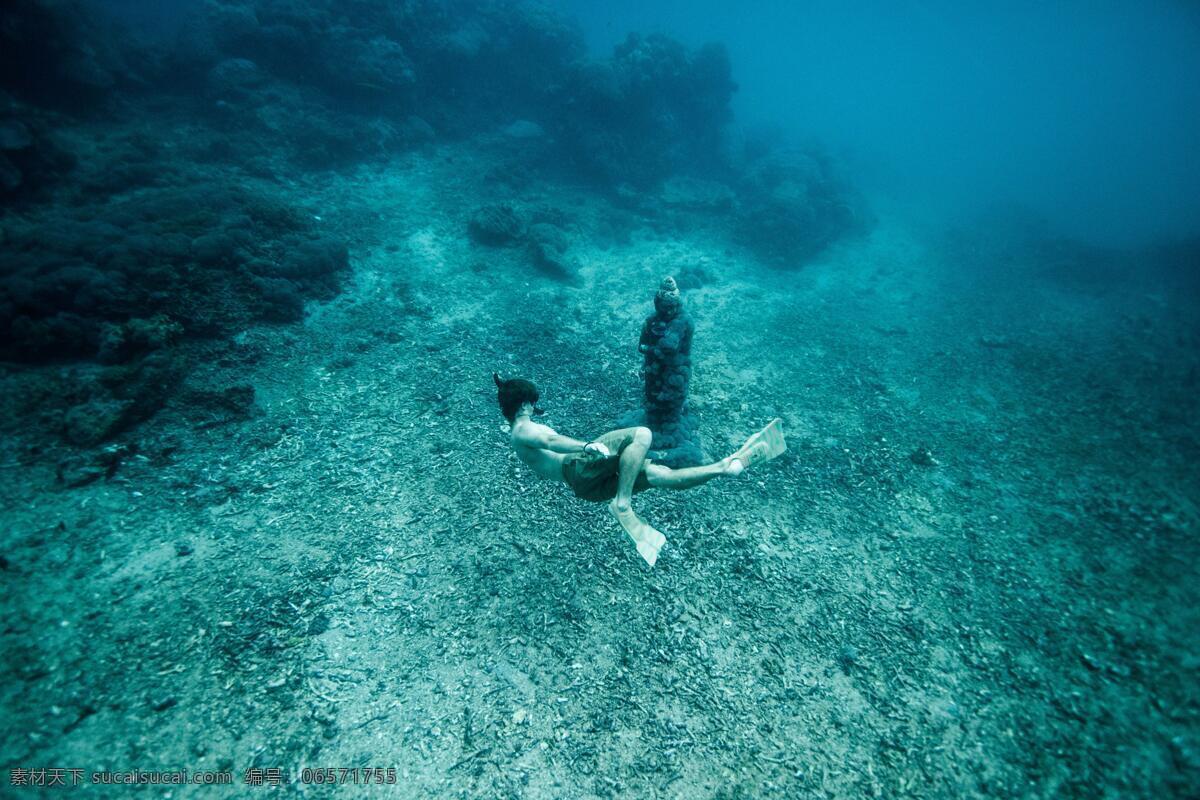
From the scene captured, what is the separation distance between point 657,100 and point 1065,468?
80.6 feet

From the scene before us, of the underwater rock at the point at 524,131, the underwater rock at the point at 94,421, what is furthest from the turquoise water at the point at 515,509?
the underwater rock at the point at 524,131

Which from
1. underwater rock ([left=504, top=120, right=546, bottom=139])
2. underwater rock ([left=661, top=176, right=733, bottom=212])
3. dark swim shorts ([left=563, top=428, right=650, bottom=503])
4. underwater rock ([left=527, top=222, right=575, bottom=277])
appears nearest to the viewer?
dark swim shorts ([left=563, top=428, right=650, bottom=503])

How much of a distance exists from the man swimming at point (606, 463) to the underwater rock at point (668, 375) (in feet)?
8.07

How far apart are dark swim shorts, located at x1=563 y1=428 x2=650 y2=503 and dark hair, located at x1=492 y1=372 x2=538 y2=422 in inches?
38.4

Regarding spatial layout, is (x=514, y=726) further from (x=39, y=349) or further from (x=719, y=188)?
(x=719, y=188)

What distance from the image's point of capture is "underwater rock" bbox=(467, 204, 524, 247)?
625 inches

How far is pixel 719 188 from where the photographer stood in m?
24.8

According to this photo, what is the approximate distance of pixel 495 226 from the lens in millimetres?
15891

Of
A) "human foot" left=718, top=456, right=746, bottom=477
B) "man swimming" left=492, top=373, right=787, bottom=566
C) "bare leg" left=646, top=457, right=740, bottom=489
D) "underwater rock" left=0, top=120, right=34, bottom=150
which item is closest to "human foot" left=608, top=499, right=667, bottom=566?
"man swimming" left=492, top=373, right=787, bottom=566

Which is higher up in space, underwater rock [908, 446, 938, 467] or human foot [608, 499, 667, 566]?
human foot [608, 499, 667, 566]

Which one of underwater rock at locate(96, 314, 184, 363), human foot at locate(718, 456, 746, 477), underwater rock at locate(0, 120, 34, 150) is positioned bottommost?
underwater rock at locate(96, 314, 184, 363)

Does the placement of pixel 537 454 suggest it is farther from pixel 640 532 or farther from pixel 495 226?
pixel 495 226

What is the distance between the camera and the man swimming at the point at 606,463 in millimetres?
4898

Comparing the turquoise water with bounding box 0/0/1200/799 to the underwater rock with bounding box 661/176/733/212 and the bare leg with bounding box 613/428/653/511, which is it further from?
the underwater rock with bounding box 661/176/733/212
